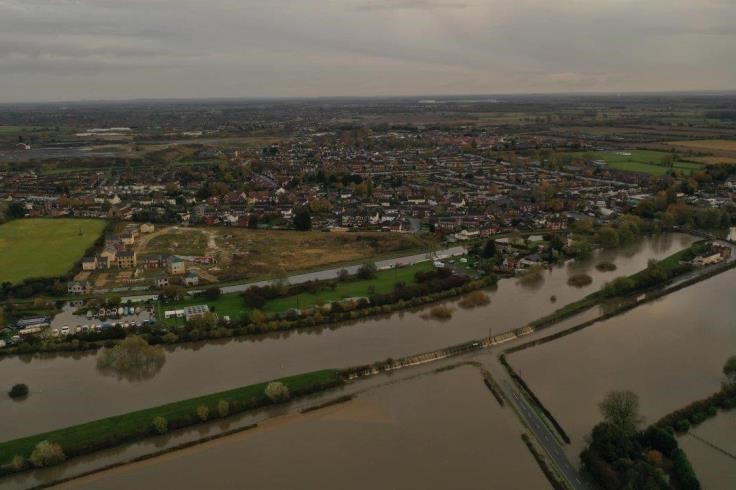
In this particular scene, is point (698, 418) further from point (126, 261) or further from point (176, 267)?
point (126, 261)

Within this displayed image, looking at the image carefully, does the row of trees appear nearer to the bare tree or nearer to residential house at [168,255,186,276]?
the bare tree

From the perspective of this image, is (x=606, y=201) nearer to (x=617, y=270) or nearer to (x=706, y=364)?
(x=617, y=270)

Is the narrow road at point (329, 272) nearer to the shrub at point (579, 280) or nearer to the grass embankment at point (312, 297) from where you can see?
the grass embankment at point (312, 297)

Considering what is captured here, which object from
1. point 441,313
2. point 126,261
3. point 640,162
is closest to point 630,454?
point 441,313

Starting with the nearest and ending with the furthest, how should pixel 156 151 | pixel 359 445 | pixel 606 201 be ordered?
pixel 359 445
pixel 606 201
pixel 156 151

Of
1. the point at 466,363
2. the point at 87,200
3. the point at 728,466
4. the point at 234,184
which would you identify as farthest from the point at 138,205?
the point at 728,466

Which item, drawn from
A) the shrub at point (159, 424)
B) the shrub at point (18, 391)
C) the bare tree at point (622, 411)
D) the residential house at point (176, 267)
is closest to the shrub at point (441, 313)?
the bare tree at point (622, 411)


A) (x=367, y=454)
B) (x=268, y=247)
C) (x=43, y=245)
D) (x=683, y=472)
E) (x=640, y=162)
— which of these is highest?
(x=640, y=162)
